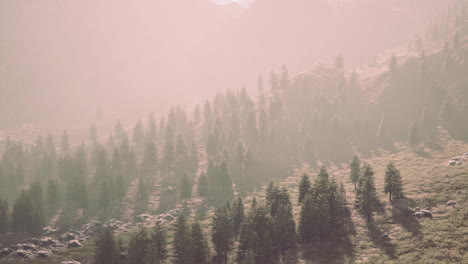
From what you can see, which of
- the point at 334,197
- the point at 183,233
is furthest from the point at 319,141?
the point at 183,233

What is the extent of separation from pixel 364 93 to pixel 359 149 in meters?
51.2

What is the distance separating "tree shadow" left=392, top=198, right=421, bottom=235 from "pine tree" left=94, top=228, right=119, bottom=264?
56.1 metres

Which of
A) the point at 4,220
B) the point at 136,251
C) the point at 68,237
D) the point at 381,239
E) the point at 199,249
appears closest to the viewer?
the point at 136,251

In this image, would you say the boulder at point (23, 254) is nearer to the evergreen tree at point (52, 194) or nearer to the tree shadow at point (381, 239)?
the evergreen tree at point (52, 194)

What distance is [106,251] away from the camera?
48500 mm

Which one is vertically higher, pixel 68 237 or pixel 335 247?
pixel 68 237

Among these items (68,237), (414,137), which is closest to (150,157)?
(68,237)

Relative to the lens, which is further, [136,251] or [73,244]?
[73,244]

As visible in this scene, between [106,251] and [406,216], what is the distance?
60544 mm

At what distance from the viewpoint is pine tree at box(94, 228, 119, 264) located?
4803 centimetres

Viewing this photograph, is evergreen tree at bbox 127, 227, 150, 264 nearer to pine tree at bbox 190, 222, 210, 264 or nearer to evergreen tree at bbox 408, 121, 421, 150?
pine tree at bbox 190, 222, 210, 264

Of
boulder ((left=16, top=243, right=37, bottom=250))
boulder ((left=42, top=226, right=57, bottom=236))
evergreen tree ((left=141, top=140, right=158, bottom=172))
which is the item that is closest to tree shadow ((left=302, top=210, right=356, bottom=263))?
boulder ((left=16, top=243, right=37, bottom=250))

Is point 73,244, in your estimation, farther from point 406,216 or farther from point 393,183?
point 393,183

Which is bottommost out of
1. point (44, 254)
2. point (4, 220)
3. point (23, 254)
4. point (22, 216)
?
point (44, 254)
